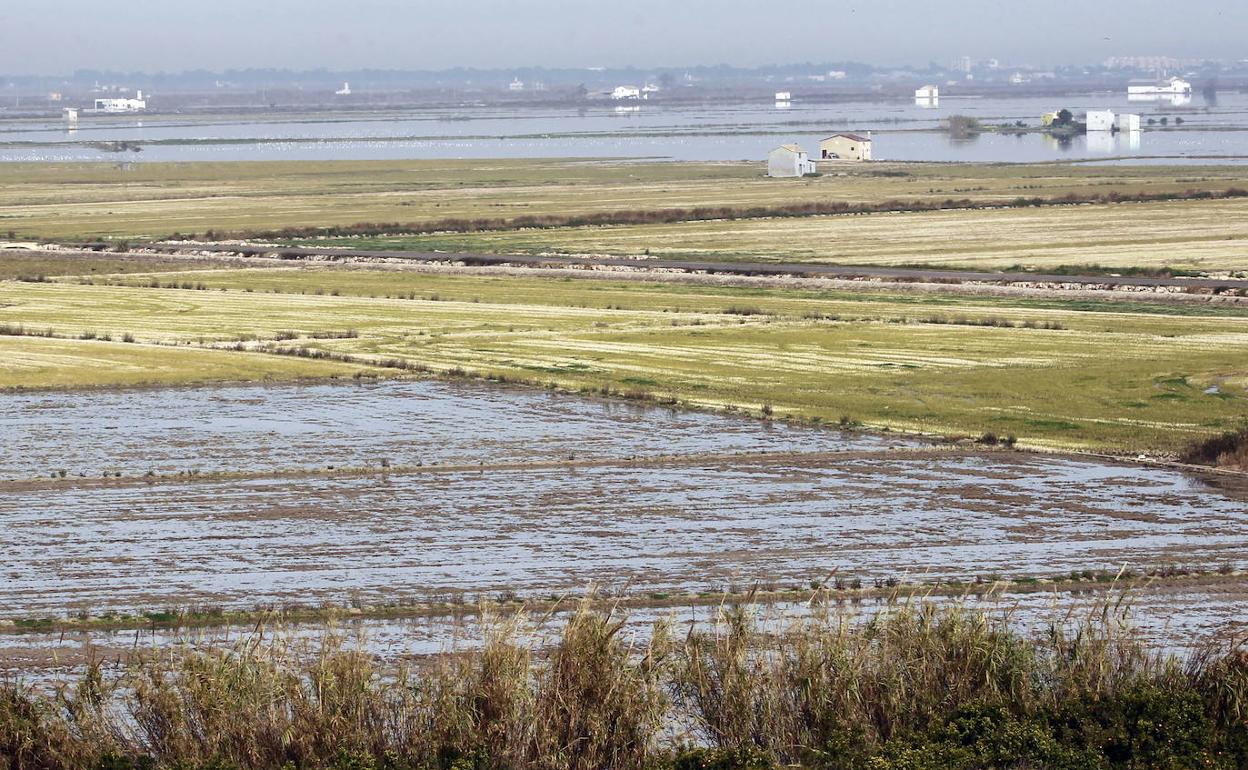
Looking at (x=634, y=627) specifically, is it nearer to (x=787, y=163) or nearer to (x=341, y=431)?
(x=341, y=431)

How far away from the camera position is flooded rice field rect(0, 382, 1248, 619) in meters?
25.0

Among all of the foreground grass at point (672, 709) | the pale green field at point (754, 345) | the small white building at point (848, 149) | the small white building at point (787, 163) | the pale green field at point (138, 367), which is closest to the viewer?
the foreground grass at point (672, 709)

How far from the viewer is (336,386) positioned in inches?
1699

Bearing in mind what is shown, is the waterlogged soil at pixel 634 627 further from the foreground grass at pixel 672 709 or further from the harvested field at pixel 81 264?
the harvested field at pixel 81 264

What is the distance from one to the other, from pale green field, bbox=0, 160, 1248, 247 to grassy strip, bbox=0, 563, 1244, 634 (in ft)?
236

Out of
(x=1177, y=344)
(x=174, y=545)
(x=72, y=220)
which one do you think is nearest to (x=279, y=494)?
(x=174, y=545)

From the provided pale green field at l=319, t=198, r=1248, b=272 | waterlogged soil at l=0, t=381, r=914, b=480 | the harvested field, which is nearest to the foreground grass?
waterlogged soil at l=0, t=381, r=914, b=480

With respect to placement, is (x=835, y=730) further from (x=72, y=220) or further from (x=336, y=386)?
(x=72, y=220)

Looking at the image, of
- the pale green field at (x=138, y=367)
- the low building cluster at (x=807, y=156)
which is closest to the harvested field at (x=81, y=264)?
the pale green field at (x=138, y=367)

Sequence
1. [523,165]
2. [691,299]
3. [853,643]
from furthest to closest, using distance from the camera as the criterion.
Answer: [523,165]
[691,299]
[853,643]

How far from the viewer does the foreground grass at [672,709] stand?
17.5 meters

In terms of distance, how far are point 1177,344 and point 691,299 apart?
18.4m

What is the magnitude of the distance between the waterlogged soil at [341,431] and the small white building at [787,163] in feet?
326

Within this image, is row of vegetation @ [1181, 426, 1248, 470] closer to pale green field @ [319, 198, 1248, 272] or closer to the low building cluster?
pale green field @ [319, 198, 1248, 272]
